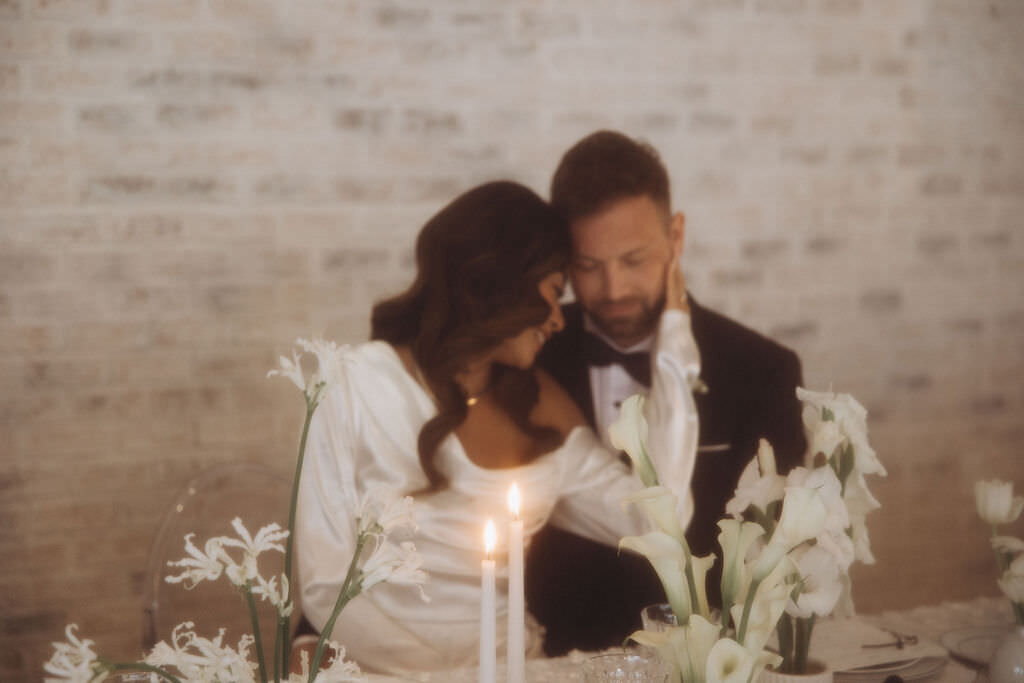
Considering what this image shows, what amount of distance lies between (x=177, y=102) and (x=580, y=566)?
1225 mm

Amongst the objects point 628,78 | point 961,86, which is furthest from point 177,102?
point 961,86

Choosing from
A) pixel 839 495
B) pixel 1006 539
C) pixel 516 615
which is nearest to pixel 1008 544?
pixel 1006 539

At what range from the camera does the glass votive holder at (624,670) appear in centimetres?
108

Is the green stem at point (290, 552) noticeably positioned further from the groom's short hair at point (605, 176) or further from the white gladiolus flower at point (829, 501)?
the groom's short hair at point (605, 176)

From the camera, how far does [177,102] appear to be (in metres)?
1.95

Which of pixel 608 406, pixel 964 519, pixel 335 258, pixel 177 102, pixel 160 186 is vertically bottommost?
pixel 964 519

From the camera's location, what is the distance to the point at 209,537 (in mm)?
2035

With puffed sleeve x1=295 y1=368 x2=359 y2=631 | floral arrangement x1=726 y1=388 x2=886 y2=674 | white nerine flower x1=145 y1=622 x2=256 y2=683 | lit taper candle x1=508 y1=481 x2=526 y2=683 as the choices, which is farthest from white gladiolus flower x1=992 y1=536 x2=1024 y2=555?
puffed sleeve x1=295 y1=368 x2=359 y2=631

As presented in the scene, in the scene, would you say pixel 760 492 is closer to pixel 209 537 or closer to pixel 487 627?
pixel 487 627

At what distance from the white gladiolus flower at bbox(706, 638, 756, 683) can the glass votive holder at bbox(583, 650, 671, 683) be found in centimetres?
20

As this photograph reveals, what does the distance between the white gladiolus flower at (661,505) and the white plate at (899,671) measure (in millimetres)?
515

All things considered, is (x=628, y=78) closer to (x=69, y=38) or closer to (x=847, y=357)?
(x=847, y=357)

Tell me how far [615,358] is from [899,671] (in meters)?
0.90

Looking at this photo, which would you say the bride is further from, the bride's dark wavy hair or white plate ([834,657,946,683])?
white plate ([834,657,946,683])
